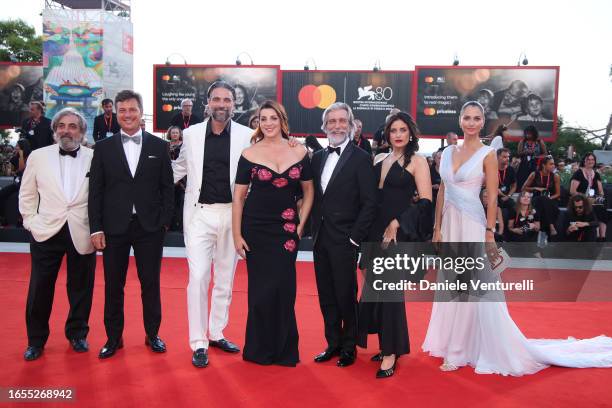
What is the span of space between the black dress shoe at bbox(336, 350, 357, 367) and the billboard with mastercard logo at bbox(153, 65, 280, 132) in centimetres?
1230

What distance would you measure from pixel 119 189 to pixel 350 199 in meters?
1.72

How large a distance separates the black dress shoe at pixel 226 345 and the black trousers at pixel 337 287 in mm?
742

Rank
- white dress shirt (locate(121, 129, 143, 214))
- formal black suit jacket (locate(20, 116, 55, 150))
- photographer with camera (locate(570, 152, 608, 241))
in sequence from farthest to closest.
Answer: formal black suit jacket (locate(20, 116, 55, 150)), photographer with camera (locate(570, 152, 608, 241)), white dress shirt (locate(121, 129, 143, 214))

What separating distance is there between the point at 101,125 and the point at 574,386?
8650 millimetres

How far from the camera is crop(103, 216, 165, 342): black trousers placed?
4.30 m

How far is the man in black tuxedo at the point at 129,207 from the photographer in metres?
4.22

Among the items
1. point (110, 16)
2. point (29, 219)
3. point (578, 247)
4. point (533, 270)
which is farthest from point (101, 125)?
point (110, 16)

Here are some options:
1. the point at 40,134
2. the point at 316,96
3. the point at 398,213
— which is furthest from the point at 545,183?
the point at 40,134

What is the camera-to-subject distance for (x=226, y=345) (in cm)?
446

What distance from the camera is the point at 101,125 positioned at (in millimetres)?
10047

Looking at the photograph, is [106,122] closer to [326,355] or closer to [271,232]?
[271,232]

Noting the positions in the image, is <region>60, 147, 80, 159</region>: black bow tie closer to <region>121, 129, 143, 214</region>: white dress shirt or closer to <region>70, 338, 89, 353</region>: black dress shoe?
<region>121, 129, 143, 214</region>: white dress shirt

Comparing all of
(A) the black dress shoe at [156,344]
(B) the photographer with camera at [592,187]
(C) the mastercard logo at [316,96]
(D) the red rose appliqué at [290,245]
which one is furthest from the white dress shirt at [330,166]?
(C) the mastercard logo at [316,96]

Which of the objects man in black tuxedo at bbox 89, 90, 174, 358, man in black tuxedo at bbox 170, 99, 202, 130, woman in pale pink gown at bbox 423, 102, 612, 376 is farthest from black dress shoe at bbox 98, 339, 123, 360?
man in black tuxedo at bbox 170, 99, 202, 130
